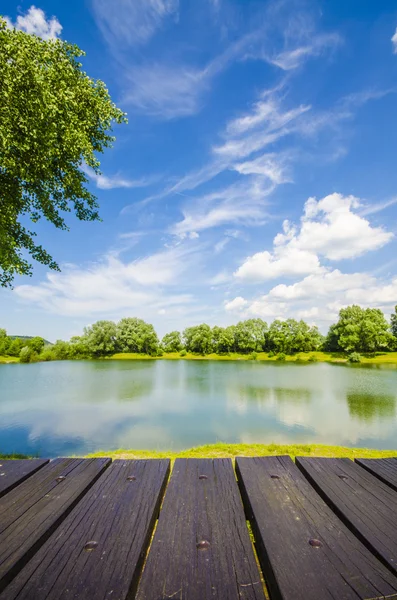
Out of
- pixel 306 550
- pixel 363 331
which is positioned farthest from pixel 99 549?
pixel 363 331

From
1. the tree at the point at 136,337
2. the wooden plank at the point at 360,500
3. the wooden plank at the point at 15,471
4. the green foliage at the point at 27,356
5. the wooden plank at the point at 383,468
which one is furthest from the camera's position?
the tree at the point at 136,337

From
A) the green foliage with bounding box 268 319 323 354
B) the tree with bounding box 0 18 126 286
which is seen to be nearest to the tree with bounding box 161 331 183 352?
the green foliage with bounding box 268 319 323 354

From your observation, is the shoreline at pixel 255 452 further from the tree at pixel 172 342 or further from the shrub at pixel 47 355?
the tree at pixel 172 342

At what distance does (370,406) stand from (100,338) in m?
85.4

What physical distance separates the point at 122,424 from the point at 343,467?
15.4 m

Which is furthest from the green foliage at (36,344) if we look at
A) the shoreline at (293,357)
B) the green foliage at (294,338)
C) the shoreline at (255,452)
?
the shoreline at (255,452)

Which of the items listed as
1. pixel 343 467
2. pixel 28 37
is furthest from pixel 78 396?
pixel 343 467

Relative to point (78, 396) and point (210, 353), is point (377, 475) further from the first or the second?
point (210, 353)

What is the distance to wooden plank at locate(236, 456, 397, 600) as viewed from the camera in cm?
158

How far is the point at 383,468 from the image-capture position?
334 cm

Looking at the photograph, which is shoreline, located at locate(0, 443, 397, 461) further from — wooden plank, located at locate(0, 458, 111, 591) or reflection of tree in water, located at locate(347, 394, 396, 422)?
reflection of tree in water, located at locate(347, 394, 396, 422)

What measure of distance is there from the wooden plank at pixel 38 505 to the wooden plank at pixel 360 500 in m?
2.24

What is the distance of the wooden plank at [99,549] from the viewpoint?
1.55 metres

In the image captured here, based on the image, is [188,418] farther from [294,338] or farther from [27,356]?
[294,338]
